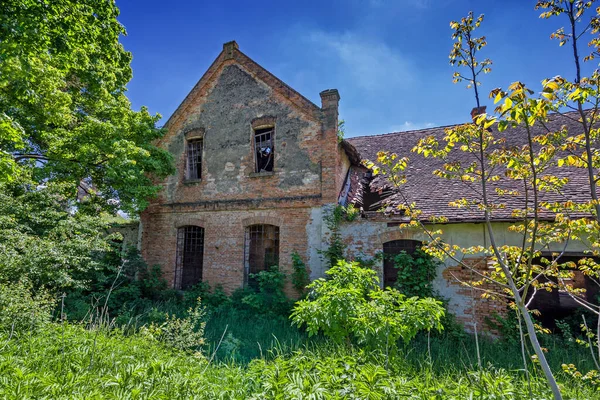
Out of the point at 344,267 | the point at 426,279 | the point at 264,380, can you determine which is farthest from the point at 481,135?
the point at 426,279

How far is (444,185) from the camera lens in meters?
9.43

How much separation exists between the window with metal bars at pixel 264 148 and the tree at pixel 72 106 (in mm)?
3538

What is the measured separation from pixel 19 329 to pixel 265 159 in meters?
7.71

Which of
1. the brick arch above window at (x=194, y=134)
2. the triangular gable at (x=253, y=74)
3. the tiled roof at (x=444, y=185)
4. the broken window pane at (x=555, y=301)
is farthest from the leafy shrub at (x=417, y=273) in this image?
the brick arch above window at (x=194, y=134)

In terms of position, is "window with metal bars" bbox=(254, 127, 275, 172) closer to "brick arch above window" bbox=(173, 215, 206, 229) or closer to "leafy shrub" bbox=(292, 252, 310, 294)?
"brick arch above window" bbox=(173, 215, 206, 229)

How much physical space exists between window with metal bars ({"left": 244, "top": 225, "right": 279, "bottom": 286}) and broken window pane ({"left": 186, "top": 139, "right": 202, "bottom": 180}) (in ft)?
11.5

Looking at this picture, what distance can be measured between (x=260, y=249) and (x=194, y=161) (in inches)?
187

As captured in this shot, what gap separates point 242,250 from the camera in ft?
33.0

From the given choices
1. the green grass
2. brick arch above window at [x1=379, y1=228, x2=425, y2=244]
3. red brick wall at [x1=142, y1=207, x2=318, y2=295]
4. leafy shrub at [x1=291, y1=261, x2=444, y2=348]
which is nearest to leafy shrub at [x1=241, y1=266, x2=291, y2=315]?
red brick wall at [x1=142, y1=207, x2=318, y2=295]

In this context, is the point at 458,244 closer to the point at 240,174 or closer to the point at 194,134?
the point at 240,174

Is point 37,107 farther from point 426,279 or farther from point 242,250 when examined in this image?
point 426,279

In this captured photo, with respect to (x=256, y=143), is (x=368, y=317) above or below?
below

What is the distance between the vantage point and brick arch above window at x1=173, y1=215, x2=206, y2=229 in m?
10.9

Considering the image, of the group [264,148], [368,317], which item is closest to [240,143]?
[264,148]
